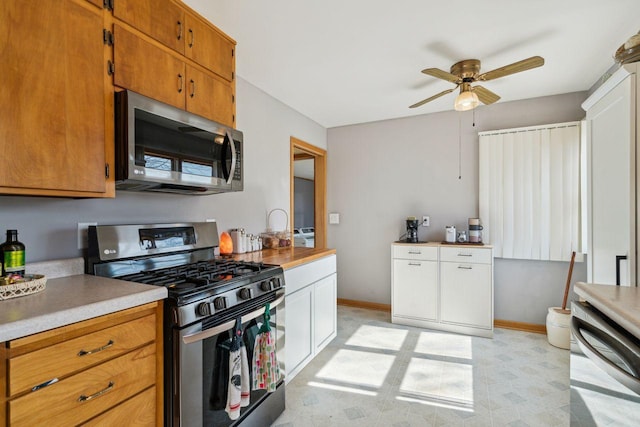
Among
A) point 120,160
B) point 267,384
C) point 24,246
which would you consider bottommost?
point 267,384

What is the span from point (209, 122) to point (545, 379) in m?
3.02

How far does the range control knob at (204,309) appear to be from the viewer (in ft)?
4.49

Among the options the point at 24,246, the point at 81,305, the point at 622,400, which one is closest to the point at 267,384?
the point at 81,305

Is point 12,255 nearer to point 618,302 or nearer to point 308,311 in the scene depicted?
point 308,311

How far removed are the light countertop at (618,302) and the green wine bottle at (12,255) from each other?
222 cm

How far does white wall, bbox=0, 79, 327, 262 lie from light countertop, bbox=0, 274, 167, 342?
25 centimetres

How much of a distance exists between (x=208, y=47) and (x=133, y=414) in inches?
78.0

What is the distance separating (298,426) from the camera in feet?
6.12

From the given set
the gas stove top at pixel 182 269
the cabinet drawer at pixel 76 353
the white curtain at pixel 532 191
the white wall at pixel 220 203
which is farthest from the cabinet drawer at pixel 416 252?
the cabinet drawer at pixel 76 353

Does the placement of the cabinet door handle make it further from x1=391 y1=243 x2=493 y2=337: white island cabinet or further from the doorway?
x1=391 y1=243 x2=493 y2=337: white island cabinet

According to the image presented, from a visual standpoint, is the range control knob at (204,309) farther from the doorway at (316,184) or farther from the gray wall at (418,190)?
the gray wall at (418,190)

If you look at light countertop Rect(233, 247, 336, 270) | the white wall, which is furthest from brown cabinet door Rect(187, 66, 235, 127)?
light countertop Rect(233, 247, 336, 270)

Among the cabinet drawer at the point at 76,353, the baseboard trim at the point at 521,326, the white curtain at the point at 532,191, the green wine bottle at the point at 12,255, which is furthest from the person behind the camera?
the baseboard trim at the point at 521,326

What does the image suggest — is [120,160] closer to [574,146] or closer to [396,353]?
[396,353]
